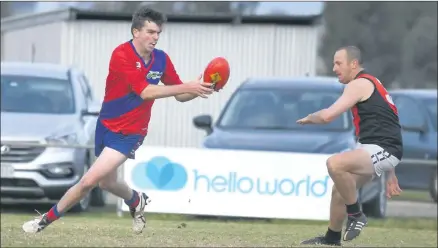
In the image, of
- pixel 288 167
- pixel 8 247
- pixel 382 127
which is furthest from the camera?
pixel 288 167

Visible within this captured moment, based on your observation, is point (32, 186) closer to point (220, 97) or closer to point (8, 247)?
point (8, 247)

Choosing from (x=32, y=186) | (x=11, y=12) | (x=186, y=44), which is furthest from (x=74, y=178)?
(x=11, y=12)

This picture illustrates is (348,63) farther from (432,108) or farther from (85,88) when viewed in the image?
(432,108)

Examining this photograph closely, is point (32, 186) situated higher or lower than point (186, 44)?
lower

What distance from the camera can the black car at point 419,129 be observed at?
20550mm

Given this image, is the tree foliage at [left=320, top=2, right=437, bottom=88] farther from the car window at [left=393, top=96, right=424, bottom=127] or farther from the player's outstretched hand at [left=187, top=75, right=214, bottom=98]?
the player's outstretched hand at [left=187, top=75, right=214, bottom=98]

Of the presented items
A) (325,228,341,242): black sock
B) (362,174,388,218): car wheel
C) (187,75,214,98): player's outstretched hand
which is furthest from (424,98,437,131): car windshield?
(187,75,214,98): player's outstretched hand

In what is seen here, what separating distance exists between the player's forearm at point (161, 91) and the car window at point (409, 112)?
12254 millimetres

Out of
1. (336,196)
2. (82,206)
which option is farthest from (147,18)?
(82,206)

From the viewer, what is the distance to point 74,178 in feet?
56.3

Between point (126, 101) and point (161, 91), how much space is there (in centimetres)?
49

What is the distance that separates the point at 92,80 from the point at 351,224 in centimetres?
1616

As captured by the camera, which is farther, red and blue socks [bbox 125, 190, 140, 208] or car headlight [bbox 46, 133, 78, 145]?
car headlight [bbox 46, 133, 78, 145]

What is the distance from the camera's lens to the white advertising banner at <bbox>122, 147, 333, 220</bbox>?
Result: 1648 cm
